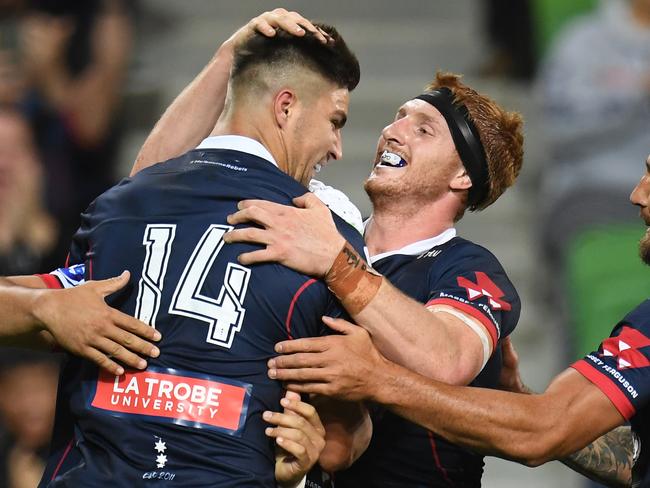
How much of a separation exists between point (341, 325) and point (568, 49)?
216 inches

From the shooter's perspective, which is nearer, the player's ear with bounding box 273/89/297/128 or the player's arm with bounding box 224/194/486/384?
the player's arm with bounding box 224/194/486/384

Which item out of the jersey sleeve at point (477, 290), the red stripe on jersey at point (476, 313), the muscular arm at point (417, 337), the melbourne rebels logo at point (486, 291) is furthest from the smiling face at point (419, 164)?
the muscular arm at point (417, 337)

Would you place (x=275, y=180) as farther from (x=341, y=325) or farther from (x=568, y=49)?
(x=568, y=49)

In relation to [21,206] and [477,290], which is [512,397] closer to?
[477,290]

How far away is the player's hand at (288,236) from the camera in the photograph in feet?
10.8

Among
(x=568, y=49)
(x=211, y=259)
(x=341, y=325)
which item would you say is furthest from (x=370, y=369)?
(x=568, y=49)

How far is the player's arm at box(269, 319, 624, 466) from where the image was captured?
11.0 feet

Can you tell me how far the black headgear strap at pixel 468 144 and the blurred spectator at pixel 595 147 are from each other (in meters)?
3.06

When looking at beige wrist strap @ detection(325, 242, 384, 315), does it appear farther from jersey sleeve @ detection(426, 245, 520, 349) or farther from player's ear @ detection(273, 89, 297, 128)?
player's ear @ detection(273, 89, 297, 128)

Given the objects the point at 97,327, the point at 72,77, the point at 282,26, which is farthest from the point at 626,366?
the point at 72,77

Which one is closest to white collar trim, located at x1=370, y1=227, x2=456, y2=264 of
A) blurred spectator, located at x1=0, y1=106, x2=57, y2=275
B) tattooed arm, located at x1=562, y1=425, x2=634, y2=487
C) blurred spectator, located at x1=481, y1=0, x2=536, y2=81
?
tattooed arm, located at x1=562, y1=425, x2=634, y2=487

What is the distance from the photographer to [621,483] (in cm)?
417

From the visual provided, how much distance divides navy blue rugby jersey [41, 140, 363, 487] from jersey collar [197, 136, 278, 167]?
2.3 inches

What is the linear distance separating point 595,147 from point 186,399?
17.6 ft
